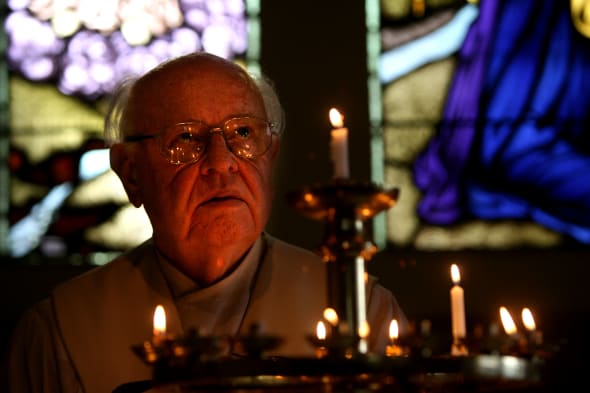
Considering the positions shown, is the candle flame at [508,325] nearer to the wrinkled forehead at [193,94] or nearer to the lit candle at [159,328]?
the lit candle at [159,328]

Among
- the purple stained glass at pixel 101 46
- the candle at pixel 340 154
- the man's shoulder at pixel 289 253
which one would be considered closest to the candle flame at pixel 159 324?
the candle at pixel 340 154

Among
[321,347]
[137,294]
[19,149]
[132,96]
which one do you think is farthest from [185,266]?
[19,149]

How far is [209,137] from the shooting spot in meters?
3.86

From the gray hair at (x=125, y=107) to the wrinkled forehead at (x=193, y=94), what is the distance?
72mm

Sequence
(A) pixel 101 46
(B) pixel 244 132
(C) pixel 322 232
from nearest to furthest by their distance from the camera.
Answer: (B) pixel 244 132
(C) pixel 322 232
(A) pixel 101 46

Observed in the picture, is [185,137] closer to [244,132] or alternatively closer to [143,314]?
[244,132]

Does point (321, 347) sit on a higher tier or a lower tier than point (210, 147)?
lower

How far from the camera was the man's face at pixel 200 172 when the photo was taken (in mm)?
3785

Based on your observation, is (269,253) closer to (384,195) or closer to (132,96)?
(132,96)

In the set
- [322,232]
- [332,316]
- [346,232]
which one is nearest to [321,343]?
[332,316]

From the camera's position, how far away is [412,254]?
7383 mm

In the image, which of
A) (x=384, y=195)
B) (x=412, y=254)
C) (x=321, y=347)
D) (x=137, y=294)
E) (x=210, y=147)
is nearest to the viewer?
(x=384, y=195)

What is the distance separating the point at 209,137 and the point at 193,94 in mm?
175

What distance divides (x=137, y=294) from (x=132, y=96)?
570 millimetres
